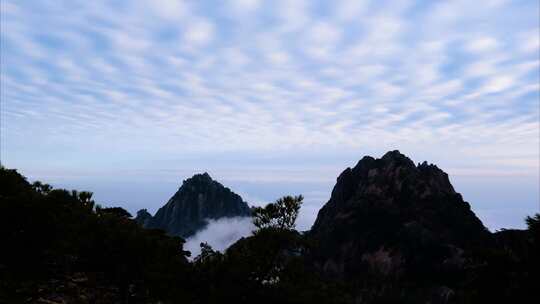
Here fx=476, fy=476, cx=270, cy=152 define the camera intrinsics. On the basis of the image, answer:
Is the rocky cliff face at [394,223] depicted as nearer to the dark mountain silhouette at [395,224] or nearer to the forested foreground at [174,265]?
the dark mountain silhouette at [395,224]

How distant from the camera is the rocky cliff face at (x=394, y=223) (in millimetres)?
113562

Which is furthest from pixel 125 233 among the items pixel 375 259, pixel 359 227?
pixel 359 227

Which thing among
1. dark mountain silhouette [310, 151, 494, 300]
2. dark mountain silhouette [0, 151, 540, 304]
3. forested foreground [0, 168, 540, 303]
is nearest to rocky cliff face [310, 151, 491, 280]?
dark mountain silhouette [310, 151, 494, 300]

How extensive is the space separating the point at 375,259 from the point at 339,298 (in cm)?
9336

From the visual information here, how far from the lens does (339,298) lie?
27.9m

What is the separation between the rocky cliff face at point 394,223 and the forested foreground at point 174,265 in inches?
3471

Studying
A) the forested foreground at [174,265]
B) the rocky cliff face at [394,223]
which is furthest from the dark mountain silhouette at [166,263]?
the rocky cliff face at [394,223]

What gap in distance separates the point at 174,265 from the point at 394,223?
103 metres

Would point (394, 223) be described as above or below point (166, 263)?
above

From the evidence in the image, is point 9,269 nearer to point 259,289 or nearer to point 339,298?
point 259,289

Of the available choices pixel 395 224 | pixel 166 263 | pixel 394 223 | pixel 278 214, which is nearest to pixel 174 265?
pixel 166 263

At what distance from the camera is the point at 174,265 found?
100.0 ft

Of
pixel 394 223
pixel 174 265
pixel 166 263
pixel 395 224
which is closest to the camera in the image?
pixel 166 263

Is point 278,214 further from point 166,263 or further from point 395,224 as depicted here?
point 395,224
